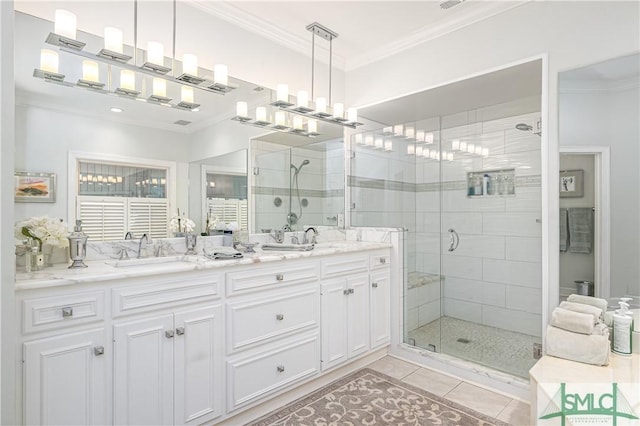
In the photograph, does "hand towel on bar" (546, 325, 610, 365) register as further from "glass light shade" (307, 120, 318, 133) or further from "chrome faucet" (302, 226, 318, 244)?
"glass light shade" (307, 120, 318, 133)

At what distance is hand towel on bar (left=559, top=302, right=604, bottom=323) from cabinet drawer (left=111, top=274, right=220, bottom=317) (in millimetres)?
2042

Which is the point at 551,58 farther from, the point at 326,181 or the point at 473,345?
the point at 473,345

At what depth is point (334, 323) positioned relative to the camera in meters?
2.53

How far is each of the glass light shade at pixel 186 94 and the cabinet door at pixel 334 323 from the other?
5.14 ft

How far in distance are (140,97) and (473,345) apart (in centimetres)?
323

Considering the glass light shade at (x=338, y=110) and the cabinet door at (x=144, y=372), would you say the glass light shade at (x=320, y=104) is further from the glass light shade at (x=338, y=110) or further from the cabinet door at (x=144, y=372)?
the cabinet door at (x=144, y=372)

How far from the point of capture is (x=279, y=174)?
2969 millimetres

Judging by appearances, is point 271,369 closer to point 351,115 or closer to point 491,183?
point 351,115

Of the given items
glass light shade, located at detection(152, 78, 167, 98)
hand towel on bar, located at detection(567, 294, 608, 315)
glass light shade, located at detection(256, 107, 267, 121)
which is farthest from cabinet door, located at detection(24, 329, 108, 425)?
hand towel on bar, located at detection(567, 294, 608, 315)

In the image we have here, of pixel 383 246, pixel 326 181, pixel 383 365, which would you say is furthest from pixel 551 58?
pixel 383 365

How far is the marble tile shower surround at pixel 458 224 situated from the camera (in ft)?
10.7

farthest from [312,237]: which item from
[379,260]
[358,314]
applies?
[358,314]

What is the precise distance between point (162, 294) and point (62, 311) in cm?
40

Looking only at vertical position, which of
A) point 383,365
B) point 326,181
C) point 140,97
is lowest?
point 383,365
